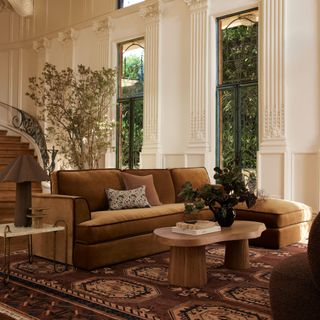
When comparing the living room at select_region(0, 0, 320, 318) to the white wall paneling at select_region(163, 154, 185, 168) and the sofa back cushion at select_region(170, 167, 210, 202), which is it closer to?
the white wall paneling at select_region(163, 154, 185, 168)

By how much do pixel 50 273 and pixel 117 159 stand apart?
20.7 feet

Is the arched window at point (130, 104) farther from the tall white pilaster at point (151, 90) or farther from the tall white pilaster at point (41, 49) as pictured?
the tall white pilaster at point (41, 49)

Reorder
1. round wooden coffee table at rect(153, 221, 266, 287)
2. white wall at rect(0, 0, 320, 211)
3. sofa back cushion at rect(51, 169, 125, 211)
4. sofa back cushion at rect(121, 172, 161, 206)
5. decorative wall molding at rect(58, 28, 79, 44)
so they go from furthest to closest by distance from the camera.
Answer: decorative wall molding at rect(58, 28, 79, 44)
white wall at rect(0, 0, 320, 211)
sofa back cushion at rect(121, 172, 161, 206)
sofa back cushion at rect(51, 169, 125, 211)
round wooden coffee table at rect(153, 221, 266, 287)

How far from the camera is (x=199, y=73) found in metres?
8.06

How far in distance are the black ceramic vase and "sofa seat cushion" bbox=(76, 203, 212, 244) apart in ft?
2.69

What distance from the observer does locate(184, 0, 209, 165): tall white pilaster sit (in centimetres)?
799

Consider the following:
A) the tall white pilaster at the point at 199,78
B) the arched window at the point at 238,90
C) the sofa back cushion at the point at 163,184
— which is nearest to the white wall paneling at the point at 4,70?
the tall white pilaster at the point at 199,78

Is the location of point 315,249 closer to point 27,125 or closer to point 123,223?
point 123,223

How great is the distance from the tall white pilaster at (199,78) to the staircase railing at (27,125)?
4.13 m

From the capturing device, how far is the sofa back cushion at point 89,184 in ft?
14.7

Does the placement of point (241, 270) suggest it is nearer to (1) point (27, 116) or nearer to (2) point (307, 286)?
(2) point (307, 286)

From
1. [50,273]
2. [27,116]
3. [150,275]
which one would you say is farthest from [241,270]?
[27,116]

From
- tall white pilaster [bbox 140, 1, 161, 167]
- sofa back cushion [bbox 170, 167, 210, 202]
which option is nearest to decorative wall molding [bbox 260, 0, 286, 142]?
sofa back cushion [bbox 170, 167, 210, 202]

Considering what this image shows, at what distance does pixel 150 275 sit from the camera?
3.70 meters
